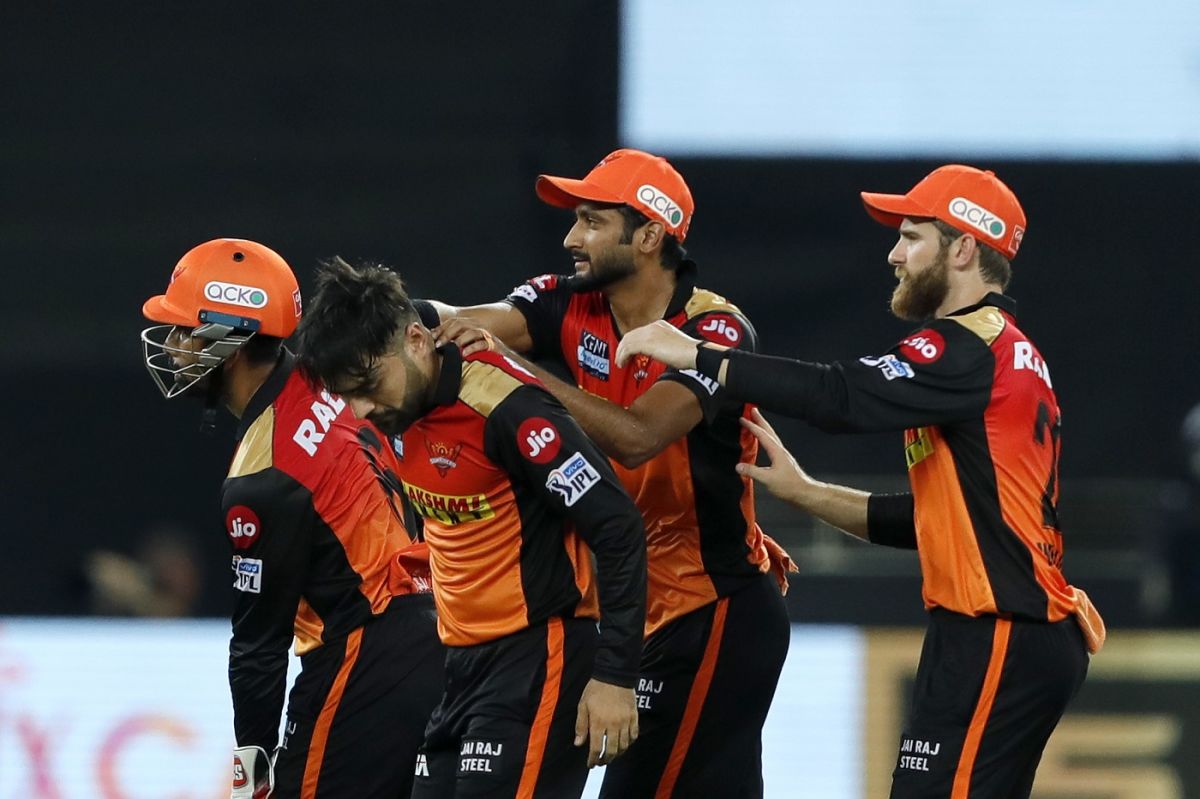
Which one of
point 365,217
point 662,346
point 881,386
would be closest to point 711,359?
point 662,346

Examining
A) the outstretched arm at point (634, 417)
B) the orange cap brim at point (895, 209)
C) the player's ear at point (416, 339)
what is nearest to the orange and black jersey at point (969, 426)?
the orange cap brim at point (895, 209)

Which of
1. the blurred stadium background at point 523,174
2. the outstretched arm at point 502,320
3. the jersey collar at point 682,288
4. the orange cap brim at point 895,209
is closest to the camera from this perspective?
the orange cap brim at point 895,209

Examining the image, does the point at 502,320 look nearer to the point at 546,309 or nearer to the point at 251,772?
the point at 546,309

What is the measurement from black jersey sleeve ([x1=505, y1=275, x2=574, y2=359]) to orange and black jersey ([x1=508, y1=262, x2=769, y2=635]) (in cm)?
5

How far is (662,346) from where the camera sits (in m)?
3.96

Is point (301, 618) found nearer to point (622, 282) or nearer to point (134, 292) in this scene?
point (622, 282)

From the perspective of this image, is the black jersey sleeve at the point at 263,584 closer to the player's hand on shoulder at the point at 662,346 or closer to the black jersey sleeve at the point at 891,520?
the player's hand on shoulder at the point at 662,346

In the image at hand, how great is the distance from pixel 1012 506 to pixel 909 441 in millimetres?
293

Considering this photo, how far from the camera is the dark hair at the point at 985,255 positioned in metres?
4.14

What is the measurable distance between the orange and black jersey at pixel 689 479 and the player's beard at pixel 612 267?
0.29 feet

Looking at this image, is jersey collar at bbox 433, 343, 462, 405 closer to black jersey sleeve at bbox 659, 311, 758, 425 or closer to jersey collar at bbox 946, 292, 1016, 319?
black jersey sleeve at bbox 659, 311, 758, 425

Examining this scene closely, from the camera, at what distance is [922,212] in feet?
13.6

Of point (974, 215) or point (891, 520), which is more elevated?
point (974, 215)

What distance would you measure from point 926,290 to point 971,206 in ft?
0.66
